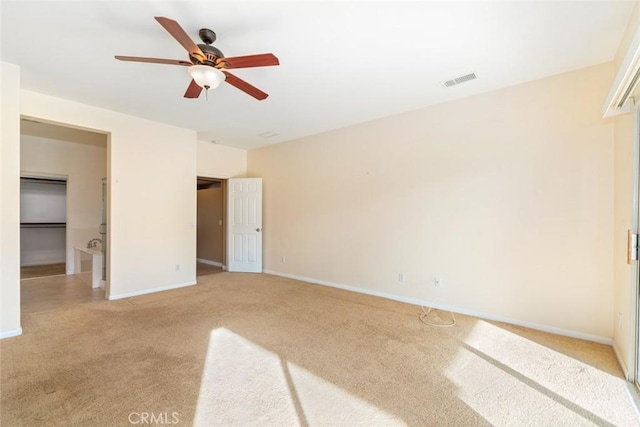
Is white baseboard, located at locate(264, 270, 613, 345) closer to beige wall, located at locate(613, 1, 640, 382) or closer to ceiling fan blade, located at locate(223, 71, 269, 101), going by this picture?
beige wall, located at locate(613, 1, 640, 382)

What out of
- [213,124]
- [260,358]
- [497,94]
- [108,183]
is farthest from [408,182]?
[108,183]

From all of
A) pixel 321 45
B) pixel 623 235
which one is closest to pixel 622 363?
pixel 623 235

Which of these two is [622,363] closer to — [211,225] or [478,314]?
[478,314]

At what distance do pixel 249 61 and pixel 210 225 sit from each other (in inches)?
239

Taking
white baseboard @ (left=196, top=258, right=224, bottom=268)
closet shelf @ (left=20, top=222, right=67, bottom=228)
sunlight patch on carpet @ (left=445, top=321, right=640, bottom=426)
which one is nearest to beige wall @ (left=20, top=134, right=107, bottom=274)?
closet shelf @ (left=20, top=222, right=67, bottom=228)

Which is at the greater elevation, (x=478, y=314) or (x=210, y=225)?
(x=210, y=225)

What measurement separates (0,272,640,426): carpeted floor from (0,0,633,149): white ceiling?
2831 mm

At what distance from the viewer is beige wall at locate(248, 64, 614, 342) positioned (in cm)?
294

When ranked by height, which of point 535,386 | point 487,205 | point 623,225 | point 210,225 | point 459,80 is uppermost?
point 459,80

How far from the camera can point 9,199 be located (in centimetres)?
299

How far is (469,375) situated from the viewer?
91.4 inches

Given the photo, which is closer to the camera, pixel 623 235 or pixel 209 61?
pixel 209 61

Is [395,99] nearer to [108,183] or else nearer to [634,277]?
[634,277]

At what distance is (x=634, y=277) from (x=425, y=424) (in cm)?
206
